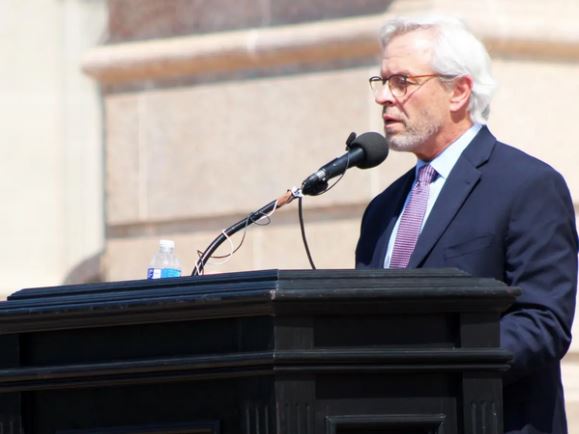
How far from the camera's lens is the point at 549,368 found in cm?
381

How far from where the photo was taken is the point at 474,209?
13.2 feet

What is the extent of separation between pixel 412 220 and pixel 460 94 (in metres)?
0.36

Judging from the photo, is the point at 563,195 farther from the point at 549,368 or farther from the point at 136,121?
the point at 136,121

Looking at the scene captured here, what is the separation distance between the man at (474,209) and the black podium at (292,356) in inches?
14.2

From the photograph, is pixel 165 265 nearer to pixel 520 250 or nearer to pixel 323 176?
pixel 323 176

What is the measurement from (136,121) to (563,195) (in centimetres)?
335

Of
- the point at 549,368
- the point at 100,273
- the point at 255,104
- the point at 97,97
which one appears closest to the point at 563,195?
the point at 549,368

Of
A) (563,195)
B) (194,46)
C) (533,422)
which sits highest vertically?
(194,46)

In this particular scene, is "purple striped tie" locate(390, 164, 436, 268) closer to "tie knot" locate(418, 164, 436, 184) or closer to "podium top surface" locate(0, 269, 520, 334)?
"tie knot" locate(418, 164, 436, 184)

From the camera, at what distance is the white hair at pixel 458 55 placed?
434 cm

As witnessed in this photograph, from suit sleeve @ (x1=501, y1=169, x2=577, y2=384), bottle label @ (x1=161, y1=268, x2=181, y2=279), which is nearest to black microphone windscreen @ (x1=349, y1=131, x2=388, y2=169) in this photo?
suit sleeve @ (x1=501, y1=169, x2=577, y2=384)

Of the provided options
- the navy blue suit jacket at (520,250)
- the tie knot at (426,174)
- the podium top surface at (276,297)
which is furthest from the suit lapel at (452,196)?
the podium top surface at (276,297)

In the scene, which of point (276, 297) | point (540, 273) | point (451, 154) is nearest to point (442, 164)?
point (451, 154)

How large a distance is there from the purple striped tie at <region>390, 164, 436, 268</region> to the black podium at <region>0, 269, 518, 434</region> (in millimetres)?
774
